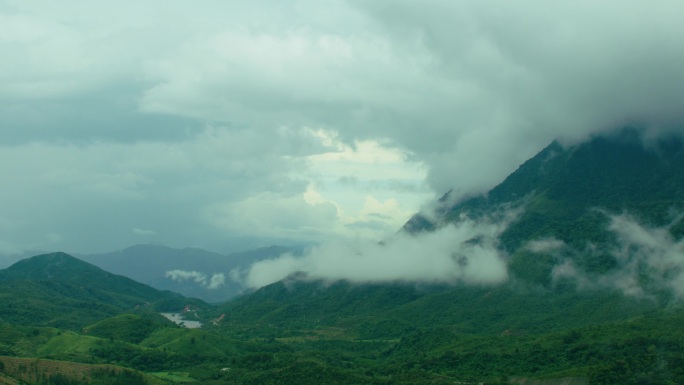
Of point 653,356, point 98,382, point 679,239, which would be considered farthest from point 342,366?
point 679,239

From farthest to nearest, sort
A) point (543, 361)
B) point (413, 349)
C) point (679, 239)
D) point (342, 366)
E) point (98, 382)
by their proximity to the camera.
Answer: point (679, 239), point (413, 349), point (342, 366), point (543, 361), point (98, 382)

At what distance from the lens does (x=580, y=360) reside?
128 meters

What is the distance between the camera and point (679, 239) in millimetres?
193000

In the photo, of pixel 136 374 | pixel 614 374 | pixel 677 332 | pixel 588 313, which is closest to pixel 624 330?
pixel 677 332

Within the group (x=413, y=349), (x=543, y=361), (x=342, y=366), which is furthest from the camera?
(x=413, y=349)

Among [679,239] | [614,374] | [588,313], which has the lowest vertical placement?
[614,374]

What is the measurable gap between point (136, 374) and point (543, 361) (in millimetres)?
72900

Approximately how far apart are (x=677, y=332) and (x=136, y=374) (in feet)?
311

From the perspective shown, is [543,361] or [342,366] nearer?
[543,361]

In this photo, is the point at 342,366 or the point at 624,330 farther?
the point at 342,366

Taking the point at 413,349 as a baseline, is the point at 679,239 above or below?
above

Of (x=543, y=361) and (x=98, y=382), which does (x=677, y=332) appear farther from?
(x=98, y=382)

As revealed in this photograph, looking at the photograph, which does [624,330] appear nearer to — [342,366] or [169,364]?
[342,366]

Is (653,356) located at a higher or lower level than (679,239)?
lower
